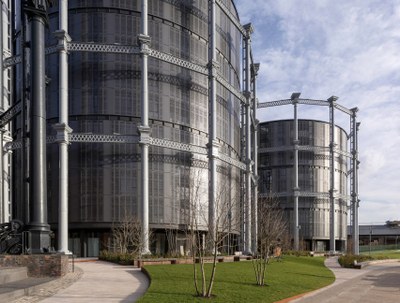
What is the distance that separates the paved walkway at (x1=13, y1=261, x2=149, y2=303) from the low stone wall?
593 mm

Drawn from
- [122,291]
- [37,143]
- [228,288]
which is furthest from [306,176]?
[122,291]

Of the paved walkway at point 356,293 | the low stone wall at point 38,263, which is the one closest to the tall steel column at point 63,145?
the low stone wall at point 38,263

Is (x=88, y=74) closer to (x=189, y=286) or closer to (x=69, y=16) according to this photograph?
(x=69, y=16)

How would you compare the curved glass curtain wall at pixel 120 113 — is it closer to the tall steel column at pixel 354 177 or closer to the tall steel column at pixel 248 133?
the tall steel column at pixel 248 133

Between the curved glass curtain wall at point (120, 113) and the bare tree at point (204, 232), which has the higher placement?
the curved glass curtain wall at point (120, 113)

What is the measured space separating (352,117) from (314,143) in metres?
9.02

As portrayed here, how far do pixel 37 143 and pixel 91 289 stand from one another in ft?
26.8

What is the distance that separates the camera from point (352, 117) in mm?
84562

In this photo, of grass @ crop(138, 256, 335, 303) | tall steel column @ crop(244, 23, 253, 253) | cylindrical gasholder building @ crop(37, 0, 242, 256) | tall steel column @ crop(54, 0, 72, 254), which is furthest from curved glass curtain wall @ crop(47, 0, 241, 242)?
grass @ crop(138, 256, 335, 303)

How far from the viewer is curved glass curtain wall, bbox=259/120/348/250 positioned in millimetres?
87125

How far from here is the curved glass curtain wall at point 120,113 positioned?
49875mm

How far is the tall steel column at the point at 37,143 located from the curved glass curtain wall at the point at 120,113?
88.9 feet

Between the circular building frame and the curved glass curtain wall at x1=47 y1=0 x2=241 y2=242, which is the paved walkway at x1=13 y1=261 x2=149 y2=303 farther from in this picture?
the circular building frame

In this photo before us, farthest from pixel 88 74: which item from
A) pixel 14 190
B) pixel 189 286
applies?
pixel 189 286
